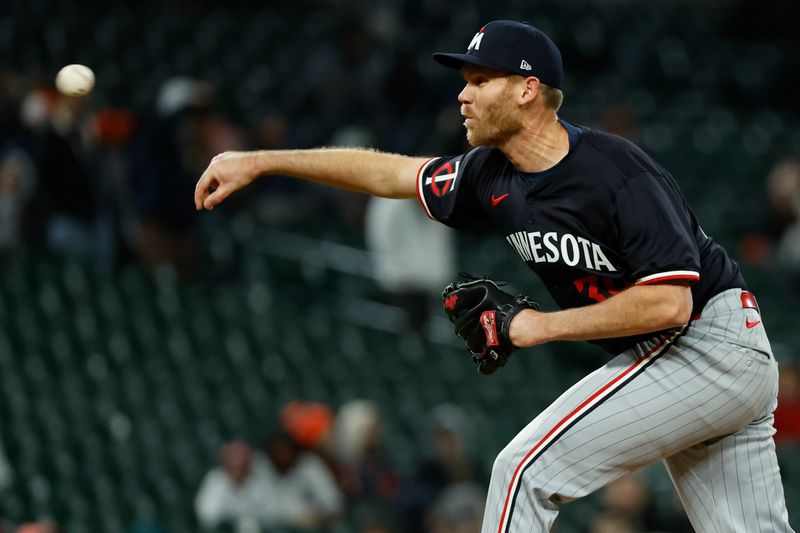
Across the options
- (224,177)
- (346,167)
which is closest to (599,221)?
(346,167)

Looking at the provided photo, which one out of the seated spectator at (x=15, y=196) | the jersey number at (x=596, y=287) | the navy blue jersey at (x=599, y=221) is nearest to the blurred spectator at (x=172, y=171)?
the seated spectator at (x=15, y=196)

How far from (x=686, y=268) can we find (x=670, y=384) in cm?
34

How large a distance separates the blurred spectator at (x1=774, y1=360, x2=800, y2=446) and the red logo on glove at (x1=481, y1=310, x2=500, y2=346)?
18.0 feet

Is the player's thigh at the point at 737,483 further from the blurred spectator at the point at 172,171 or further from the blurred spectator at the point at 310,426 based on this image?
the blurred spectator at the point at 172,171

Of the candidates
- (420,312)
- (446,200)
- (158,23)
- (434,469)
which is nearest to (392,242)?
(420,312)

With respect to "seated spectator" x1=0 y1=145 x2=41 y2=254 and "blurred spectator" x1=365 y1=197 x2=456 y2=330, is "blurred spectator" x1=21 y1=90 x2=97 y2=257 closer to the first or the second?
"seated spectator" x1=0 y1=145 x2=41 y2=254

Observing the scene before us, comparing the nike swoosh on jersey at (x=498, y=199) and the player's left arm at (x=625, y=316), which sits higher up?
the nike swoosh on jersey at (x=498, y=199)

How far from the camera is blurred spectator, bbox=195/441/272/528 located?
297 inches

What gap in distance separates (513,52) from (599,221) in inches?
19.2

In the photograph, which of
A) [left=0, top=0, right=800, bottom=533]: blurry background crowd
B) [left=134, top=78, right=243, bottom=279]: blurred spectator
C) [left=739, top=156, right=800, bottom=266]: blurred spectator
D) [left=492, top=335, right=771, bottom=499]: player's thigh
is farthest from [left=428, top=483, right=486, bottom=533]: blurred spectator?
[left=739, top=156, right=800, bottom=266]: blurred spectator

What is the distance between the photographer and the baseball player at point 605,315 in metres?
3.41

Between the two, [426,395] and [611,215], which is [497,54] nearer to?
[611,215]

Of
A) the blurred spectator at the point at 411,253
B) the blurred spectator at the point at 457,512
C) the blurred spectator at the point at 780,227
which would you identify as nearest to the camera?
the blurred spectator at the point at 457,512

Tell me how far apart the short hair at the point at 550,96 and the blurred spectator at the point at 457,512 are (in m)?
3.86
